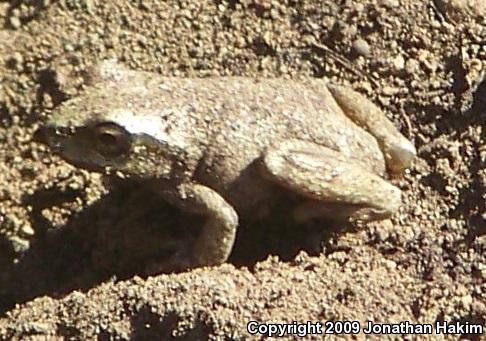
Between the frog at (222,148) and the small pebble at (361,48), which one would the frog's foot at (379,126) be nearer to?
the frog at (222,148)

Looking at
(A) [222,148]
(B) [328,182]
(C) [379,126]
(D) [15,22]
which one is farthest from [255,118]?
(D) [15,22]

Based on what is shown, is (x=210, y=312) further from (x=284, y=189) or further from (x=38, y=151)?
(x=38, y=151)

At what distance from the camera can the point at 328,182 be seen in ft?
16.1

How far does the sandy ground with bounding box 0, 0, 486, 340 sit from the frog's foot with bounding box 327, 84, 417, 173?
128 millimetres

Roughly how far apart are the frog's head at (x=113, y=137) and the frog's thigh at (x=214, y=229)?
A: 160mm

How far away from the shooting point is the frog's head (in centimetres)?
478

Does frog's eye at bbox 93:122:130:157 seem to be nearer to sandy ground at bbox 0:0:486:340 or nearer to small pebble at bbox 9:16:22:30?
sandy ground at bbox 0:0:486:340

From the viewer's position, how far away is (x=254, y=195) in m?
4.99

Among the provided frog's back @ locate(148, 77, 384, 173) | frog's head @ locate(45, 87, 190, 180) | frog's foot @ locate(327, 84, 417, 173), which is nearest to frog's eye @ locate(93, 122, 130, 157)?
frog's head @ locate(45, 87, 190, 180)

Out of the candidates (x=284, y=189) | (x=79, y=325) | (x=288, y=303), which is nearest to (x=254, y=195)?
(x=284, y=189)

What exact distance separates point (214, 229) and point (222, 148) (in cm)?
31

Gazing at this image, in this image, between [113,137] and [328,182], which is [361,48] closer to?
[328,182]

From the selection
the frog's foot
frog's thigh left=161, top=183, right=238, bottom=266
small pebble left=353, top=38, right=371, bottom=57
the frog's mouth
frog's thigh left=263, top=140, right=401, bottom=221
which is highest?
small pebble left=353, top=38, right=371, bottom=57

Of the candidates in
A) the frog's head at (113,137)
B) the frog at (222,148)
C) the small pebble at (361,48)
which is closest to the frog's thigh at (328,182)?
the frog at (222,148)
